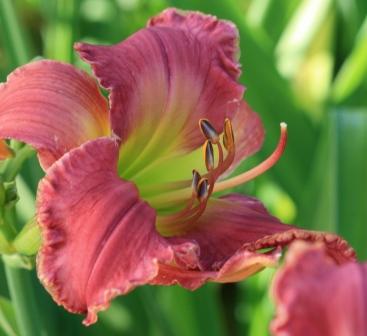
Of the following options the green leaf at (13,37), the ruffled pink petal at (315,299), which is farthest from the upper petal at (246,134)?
the ruffled pink petal at (315,299)

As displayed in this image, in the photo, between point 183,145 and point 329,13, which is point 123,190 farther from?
point 329,13

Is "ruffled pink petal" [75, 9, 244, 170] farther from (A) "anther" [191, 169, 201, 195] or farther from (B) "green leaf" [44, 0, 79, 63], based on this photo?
(B) "green leaf" [44, 0, 79, 63]

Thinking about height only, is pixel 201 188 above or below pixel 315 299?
below

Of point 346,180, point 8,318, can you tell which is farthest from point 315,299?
point 346,180

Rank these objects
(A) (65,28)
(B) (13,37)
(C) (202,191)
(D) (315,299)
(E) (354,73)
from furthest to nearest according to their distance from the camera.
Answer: (E) (354,73) → (A) (65,28) → (B) (13,37) → (C) (202,191) → (D) (315,299)

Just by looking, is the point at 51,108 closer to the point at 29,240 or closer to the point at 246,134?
the point at 29,240

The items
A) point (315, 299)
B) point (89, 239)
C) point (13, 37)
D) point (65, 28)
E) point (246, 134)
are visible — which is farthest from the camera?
point (65, 28)

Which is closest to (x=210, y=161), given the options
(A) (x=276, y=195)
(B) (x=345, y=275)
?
(B) (x=345, y=275)
